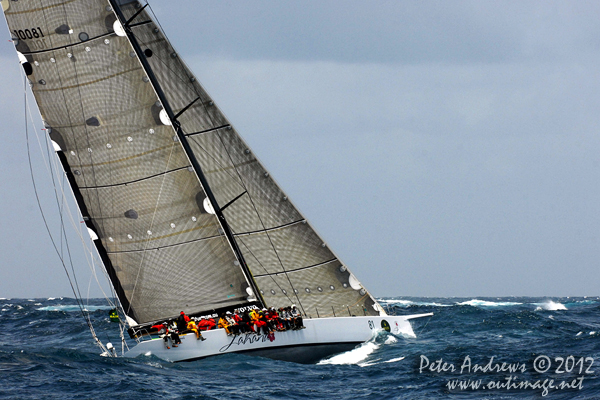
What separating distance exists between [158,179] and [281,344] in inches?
252

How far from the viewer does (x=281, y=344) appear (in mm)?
20031

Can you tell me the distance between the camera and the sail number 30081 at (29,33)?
21406 mm

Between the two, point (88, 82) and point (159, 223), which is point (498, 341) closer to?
point (159, 223)

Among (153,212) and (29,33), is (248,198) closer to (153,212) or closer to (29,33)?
(153,212)

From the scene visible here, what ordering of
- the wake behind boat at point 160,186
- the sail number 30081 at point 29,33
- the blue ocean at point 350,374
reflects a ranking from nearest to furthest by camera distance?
the blue ocean at point 350,374
the sail number 30081 at point 29,33
the wake behind boat at point 160,186

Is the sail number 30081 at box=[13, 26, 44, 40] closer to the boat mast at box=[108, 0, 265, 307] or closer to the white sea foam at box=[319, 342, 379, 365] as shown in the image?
the boat mast at box=[108, 0, 265, 307]

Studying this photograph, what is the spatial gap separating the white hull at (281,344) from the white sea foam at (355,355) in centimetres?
16

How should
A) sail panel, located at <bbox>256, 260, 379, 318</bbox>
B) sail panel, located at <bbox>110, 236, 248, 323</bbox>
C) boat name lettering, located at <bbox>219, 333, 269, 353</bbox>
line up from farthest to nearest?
sail panel, located at <bbox>256, 260, 379, 318</bbox>, sail panel, located at <bbox>110, 236, 248, 323</bbox>, boat name lettering, located at <bbox>219, 333, 269, 353</bbox>

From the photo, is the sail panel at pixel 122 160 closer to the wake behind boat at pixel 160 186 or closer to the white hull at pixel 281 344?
the wake behind boat at pixel 160 186

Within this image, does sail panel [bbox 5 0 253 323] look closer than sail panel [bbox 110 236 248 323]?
Yes

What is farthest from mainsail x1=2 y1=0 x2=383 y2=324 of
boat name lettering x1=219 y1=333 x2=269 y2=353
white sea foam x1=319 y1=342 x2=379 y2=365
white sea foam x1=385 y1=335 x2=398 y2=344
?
boat name lettering x1=219 y1=333 x2=269 y2=353

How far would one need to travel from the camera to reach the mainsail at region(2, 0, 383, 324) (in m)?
21.6

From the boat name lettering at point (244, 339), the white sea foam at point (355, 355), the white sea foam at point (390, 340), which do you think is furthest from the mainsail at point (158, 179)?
the boat name lettering at point (244, 339)

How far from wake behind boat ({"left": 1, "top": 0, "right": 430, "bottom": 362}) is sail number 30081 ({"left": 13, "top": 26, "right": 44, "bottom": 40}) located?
3cm
